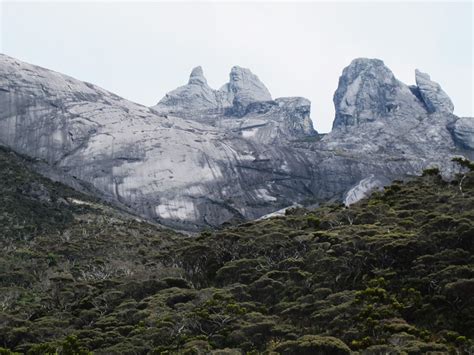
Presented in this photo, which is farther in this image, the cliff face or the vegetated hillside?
the cliff face

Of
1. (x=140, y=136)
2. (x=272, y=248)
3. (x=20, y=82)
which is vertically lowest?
(x=272, y=248)

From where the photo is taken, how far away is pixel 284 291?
149 feet

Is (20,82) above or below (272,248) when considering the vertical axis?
above

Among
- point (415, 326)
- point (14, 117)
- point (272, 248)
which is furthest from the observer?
point (14, 117)

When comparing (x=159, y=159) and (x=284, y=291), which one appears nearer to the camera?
(x=284, y=291)

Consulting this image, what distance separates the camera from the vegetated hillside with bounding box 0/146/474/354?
3572 centimetres

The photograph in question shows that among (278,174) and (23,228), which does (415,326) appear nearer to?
(23,228)

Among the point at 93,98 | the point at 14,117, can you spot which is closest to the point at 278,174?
the point at 93,98

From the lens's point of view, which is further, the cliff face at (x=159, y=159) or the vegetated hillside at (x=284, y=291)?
the cliff face at (x=159, y=159)

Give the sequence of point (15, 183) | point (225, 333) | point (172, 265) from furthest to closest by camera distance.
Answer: point (15, 183)
point (172, 265)
point (225, 333)

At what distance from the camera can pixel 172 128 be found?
170 metres

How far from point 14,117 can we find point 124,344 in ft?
426

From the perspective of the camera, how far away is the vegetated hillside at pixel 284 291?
3572 cm

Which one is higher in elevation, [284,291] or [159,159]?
[159,159]
